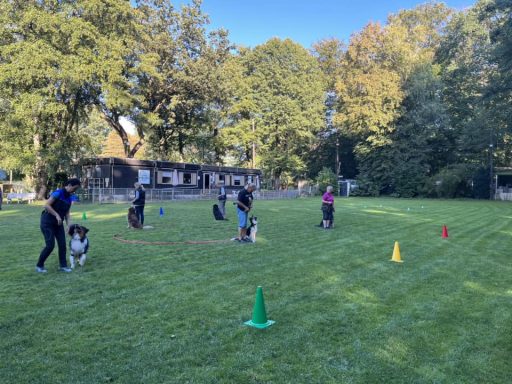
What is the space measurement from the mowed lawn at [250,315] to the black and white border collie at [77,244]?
0.85ft

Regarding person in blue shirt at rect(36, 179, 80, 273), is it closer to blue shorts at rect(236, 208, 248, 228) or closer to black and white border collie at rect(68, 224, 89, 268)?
black and white border collie at rect(68, 224, 89, 268)

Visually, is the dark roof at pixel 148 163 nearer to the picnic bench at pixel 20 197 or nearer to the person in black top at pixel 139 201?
the picnic bench at pixel 20 197

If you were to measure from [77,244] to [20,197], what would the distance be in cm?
2359

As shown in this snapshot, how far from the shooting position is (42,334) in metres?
4.30

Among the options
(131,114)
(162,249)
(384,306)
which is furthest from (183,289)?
(131,114)

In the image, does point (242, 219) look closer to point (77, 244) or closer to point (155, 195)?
point (77, 244)

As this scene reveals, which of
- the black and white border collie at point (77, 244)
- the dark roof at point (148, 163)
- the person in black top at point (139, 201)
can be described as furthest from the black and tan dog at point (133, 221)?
the dark roof at point (148, 163)

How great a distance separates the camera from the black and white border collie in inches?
290

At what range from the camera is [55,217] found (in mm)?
6910

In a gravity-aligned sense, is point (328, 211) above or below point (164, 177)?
below

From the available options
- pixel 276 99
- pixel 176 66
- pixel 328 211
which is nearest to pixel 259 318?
pixel 328 211

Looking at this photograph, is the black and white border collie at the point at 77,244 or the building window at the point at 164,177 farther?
the building window at the point at 164,177

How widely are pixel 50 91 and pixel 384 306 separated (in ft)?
94.5

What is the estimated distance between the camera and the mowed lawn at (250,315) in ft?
11.9
